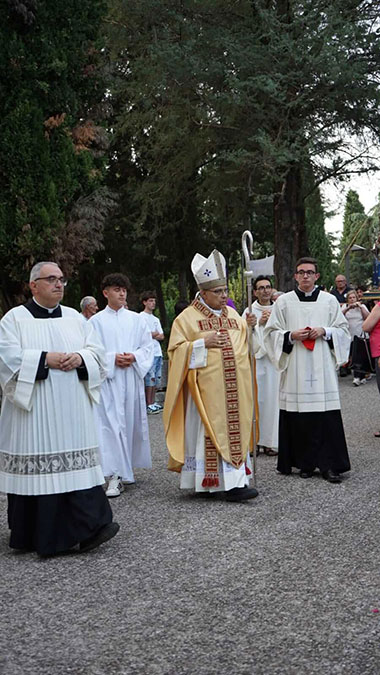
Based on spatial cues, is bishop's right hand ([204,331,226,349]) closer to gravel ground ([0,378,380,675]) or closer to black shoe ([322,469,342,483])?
gravel ground ([0,378,380,675])

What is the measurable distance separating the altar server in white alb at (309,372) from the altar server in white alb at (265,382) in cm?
131

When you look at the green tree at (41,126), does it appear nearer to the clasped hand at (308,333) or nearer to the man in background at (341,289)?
the man in background at (341,289)

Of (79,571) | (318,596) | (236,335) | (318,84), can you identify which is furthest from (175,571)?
(318,84)

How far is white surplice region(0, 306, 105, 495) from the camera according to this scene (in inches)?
238

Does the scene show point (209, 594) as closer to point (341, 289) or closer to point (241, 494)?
point (241, 494)

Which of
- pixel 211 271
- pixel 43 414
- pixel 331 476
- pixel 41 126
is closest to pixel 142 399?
pixel 211 271

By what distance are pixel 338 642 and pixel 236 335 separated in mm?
4017

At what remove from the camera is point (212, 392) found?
7.67 meters

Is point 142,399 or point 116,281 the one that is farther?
point 142,399

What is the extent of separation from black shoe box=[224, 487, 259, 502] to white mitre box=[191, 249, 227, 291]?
1.72m

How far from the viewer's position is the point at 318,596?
489 cm

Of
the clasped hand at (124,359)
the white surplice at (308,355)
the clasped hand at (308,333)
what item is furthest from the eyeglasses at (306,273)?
the clasped hand at (124,359)

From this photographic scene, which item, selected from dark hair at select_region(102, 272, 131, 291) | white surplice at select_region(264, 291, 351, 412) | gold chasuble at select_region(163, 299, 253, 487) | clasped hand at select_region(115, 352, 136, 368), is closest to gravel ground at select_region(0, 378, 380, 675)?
gold chasuble at select_region(163, 299, 253, 487)

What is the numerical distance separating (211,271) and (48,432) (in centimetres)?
234
